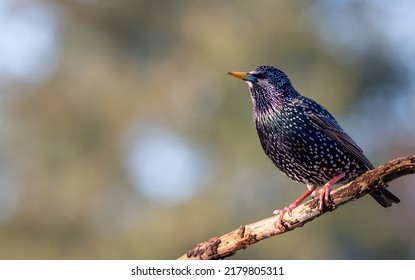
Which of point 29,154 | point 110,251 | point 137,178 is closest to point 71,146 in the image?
point 29,154

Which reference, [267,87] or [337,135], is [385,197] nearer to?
[337,135]

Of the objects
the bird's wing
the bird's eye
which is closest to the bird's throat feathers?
the bird's eye

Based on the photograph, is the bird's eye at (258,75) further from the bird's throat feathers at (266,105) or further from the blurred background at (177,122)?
the blurred background at (177,122)

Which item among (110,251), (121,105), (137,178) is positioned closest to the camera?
(110,251)

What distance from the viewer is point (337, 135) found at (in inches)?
246

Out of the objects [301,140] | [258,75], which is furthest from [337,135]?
[258,75]

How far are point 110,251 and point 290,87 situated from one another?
808cm

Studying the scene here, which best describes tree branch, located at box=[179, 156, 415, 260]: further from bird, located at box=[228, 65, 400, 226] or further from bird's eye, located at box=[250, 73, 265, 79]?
bird's eye, located at box=[250, 73, 265, 79]

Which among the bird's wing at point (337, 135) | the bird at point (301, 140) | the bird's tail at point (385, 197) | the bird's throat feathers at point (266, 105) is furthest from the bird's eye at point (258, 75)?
the bird's tail at point (385, 197)

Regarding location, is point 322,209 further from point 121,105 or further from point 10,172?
point 121,105

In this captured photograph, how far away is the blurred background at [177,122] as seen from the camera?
11.7 meters

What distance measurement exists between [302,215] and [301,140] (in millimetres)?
707

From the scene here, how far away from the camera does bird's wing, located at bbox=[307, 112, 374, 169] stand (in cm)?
610

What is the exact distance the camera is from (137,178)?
1535 cm
